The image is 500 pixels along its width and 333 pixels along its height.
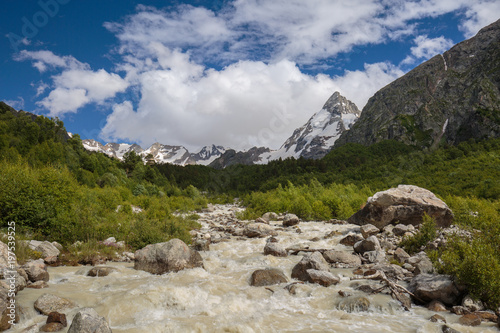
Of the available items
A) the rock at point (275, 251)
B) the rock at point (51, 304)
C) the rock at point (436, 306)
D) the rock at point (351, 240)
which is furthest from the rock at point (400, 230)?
the rock at point (51, 304)

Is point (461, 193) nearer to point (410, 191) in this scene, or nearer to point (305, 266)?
point (410, 191)

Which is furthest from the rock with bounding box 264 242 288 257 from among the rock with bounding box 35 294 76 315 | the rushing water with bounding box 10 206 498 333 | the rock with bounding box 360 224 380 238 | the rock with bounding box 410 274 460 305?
the rock with bounding box 35 294 76 315

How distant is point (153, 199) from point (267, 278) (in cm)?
2400

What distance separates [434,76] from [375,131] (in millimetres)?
53329

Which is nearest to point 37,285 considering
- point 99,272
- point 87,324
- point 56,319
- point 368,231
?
point 99,272

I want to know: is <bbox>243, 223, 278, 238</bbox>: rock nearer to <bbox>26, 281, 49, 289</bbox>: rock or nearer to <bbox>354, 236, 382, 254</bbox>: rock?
<bbox>354, 236, 382, 254</bbox>: rock

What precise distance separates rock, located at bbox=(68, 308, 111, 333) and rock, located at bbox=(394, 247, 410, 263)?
9811 millimetres

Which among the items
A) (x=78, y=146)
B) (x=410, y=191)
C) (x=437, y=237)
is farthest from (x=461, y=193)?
(x=78, y=146)

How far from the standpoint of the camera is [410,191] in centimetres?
1800

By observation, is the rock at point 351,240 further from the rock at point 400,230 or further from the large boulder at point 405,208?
the large boulder at point 405,208

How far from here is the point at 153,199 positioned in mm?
30219

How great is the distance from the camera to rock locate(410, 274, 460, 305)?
22.2 feet

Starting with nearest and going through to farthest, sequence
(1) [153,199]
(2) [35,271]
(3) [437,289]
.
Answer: (3) [437,289]
(2) [35,271]
(1) [153,199]

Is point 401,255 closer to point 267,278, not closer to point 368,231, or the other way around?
point 368,231
